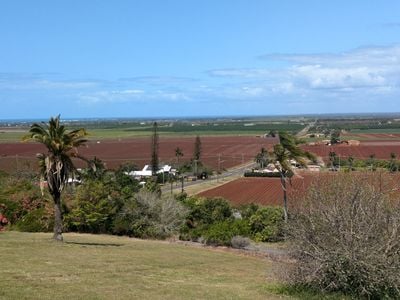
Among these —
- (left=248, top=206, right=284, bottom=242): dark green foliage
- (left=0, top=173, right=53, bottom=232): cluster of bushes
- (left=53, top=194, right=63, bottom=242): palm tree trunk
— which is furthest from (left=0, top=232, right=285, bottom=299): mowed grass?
(left=248, top=206, right=284, bottom=242): dark green foliage

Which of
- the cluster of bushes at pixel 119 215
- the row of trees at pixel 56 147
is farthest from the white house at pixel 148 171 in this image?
the row of trees at pixel 56 147

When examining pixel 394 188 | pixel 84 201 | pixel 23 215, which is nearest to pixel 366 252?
pixel 394 188

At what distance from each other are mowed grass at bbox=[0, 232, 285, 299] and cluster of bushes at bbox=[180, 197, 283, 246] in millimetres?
15588

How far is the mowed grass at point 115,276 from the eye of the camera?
13.3 m

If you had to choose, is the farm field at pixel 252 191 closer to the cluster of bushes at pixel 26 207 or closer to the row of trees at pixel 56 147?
the cluster of bushes at pixel 26 207

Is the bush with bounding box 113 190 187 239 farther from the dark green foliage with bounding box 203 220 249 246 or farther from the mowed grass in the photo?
the mowed grass

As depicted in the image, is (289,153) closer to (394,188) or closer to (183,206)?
(183,206)

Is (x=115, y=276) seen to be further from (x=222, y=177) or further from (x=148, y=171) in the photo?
(x=222, y=177)

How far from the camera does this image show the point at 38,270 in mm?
15898

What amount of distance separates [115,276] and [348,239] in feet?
22.7

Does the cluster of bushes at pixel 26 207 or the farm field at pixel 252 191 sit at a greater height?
the cluster of bushes at pixel 26 207

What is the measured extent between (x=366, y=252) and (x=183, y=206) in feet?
109

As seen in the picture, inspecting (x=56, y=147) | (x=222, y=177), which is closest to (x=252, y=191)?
(x=222, y=177)

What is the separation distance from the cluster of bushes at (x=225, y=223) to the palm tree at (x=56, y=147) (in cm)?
1505
